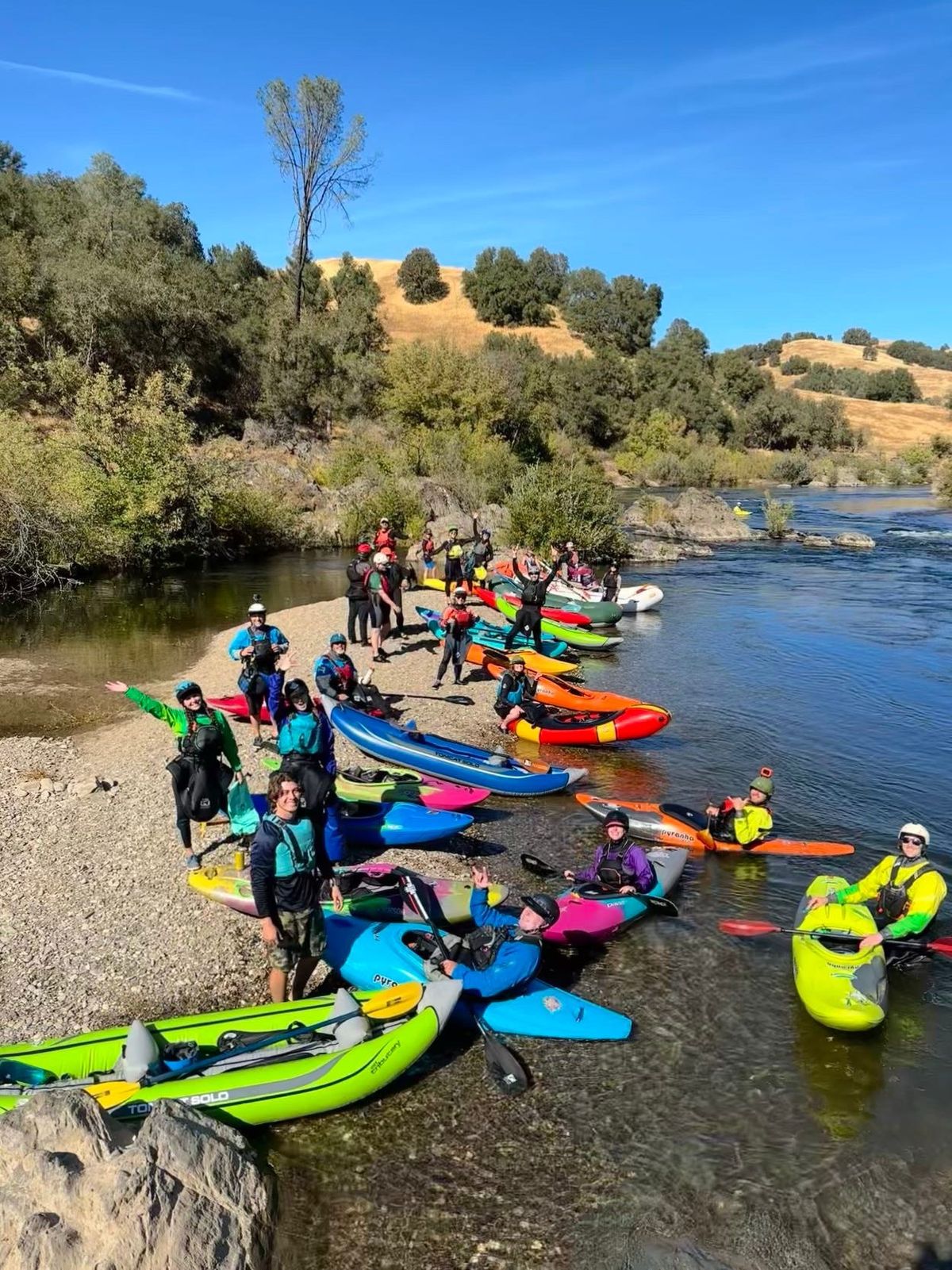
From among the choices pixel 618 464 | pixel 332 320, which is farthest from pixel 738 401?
pixel 332 320

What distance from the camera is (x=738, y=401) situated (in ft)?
248

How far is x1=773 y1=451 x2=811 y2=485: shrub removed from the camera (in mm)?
64688

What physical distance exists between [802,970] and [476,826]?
4.35 meters

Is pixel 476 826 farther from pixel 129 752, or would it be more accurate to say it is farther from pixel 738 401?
pixel 738 401

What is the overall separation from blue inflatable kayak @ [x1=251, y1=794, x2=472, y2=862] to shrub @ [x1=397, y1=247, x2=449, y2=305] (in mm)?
77585

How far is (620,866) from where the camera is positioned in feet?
27.1

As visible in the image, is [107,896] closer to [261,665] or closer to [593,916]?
[261,665]

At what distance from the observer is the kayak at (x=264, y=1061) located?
5.21 meters

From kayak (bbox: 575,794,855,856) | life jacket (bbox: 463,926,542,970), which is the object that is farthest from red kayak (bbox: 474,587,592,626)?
life jacket (bbox: 463,926,542,970)

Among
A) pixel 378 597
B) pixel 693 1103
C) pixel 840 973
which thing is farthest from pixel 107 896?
pixel 378 597

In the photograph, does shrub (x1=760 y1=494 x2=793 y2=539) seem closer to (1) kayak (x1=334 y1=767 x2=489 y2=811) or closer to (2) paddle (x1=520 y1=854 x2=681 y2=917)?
(1) kayak (x1=334 y1=767 x2=489 y2=811)

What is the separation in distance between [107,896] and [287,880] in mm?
3169

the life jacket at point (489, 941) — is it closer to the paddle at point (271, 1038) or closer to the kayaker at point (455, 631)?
the paddle at point (271, 1038)

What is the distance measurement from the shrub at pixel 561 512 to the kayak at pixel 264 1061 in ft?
76.7
